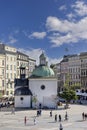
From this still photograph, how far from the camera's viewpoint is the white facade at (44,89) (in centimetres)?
8050

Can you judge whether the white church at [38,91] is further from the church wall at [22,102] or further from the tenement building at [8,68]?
the tenement building at [8,68]

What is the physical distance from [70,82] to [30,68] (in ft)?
51.1

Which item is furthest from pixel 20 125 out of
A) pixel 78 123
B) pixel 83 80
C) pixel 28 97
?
pixel 83 80

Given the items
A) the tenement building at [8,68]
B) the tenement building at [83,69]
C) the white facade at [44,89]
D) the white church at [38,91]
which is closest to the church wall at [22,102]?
the white church at [38,91]

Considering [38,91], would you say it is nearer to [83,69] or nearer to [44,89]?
[44,89]

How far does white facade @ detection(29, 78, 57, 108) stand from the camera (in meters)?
80.5

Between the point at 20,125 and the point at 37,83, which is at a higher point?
the point at 37,83

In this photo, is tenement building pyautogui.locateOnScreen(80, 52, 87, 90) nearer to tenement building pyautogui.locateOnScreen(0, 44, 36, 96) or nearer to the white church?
tenement building pyautogui.locateOnScreen(0, 44, 36, 96)

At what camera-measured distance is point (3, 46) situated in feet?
363

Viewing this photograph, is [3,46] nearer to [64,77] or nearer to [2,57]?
[2,57]

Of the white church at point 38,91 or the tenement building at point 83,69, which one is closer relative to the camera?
the white church at point 38,91

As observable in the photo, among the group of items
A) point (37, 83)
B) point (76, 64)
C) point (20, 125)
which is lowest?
point (20, 125)

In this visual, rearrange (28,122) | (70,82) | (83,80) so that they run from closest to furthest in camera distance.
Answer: (28,122), (83,80), (70,82)

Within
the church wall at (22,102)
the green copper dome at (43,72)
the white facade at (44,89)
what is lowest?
the church wall at (22,102)
